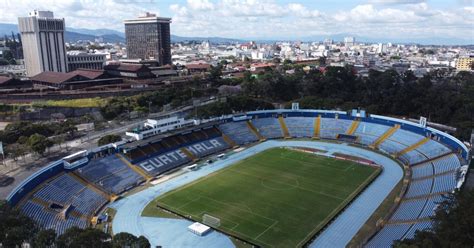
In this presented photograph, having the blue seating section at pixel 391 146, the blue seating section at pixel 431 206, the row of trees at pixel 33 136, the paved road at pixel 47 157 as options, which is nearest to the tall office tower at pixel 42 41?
the paved road at pixel 47 157

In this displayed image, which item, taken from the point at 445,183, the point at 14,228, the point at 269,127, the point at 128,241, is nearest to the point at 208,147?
the point at 269,127

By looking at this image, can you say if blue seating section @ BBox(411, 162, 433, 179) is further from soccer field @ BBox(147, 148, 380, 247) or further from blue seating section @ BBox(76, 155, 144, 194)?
blue seating section @ BBox(76, 155, 144, 194)

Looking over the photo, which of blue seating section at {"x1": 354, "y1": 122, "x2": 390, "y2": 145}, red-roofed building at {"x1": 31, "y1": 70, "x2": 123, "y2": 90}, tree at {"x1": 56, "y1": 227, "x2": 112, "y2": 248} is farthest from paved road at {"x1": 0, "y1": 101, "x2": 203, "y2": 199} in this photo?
blue seating section at {"x1": 354, "y1": 122, "x2": 390, "y2": 145}

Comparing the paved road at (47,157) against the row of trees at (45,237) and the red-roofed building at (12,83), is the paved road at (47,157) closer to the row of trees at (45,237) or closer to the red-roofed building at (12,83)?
the row of trees at (45,237)

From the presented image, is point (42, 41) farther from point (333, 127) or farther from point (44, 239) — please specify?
point (44, 239)

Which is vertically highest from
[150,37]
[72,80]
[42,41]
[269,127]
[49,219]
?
[150,37]

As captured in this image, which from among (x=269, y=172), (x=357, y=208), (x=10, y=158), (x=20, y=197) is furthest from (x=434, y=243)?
(x=10, y=158)

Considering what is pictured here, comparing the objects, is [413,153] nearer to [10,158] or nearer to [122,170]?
[122,170]
